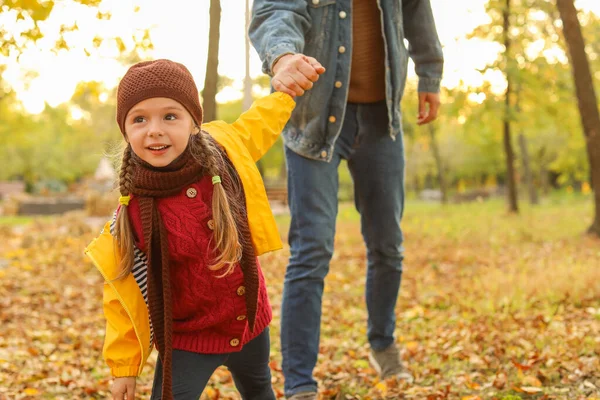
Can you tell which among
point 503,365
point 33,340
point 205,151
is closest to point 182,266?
point 205,151

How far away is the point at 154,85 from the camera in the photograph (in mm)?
2121

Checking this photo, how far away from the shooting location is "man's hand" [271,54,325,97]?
2.42 meters

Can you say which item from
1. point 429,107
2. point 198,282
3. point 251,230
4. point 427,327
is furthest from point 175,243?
point 427,327

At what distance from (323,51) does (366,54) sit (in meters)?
0.28

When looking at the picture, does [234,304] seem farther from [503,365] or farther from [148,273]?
[503,365]

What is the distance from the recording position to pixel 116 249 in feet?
7.00

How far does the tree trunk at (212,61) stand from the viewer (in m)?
5.07

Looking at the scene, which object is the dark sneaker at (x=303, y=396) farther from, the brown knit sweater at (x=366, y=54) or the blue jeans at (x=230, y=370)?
the brown knit sweater at (x=366, y=54)

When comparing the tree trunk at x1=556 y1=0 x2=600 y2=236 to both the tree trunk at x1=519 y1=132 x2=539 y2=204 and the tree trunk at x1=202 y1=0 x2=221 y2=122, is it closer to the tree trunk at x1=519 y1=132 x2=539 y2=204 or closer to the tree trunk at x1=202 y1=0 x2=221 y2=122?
the tree trunk at x1=202 y1=0 x2=221 y2=122

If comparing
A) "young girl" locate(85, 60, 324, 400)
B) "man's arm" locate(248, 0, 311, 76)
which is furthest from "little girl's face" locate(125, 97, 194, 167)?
"man's arm" locate(248, 0, 311, 76)

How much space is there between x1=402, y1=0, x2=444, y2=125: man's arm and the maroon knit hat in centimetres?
162

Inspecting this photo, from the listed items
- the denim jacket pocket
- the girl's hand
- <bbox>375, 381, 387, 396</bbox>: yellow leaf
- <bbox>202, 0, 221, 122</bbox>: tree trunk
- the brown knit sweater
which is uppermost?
<bbox>202, 0, 221, 122</bbox>: tree trunk

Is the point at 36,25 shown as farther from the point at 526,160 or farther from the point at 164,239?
the point at 526,160

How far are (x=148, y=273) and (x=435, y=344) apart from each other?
106 inches
